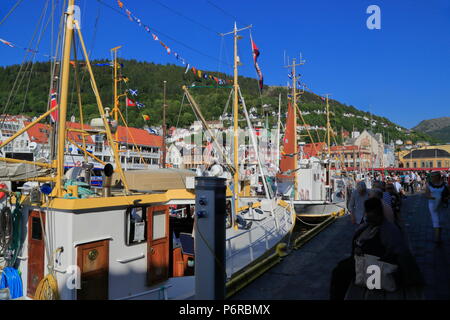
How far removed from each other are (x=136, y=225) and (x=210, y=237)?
2981 millimetres

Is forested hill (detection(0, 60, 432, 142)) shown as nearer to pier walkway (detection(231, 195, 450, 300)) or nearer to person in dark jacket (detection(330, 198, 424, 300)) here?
pier walkway (detection(231, 195, 450, 300))

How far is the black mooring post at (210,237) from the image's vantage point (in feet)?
13.4

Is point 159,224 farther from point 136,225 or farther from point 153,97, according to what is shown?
point 153,97

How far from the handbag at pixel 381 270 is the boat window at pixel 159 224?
428 centimetres

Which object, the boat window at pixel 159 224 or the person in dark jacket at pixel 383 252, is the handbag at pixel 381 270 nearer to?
the person in dark jacket at pixel 383 252

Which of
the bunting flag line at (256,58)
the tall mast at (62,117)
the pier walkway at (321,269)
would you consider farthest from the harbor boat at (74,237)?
the bunting flag line at (256,58)

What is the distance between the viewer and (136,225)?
6625mm

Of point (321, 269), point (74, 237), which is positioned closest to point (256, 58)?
point (321, 269)

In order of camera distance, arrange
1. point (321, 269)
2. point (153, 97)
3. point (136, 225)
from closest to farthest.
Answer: point (321, 269) → point (136, 225) → point (153, 97)

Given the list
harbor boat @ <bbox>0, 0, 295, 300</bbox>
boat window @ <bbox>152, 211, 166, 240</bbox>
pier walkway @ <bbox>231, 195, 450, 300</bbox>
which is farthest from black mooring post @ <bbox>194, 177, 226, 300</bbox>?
boat window @ <bbox>152, 211, 166, 240</bbox>

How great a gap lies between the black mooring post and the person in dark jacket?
1467 millimetres

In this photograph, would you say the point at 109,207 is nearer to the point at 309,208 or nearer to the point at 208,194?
the point at 208,194

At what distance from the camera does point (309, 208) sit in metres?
18.9
